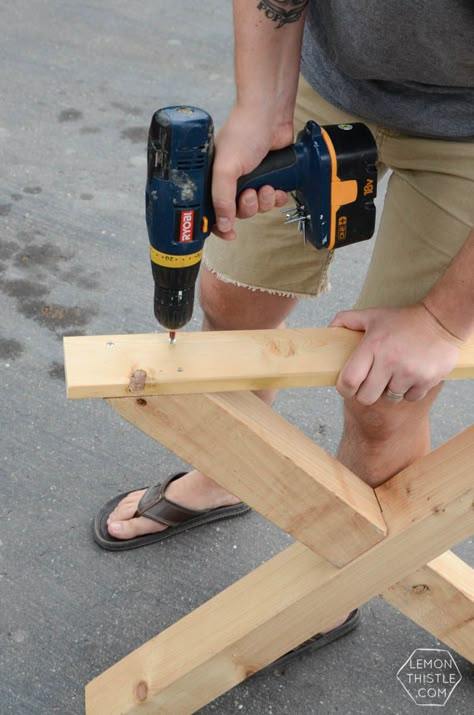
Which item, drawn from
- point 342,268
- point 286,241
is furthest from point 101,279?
point 286,241

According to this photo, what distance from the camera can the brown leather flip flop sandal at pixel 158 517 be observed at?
6.08 feet

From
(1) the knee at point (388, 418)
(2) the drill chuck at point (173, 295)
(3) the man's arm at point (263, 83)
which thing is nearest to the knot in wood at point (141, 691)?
(1) the knee at point (388, 418)

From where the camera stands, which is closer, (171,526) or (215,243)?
(215,243)

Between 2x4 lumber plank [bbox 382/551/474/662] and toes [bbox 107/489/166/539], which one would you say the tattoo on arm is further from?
toes [bbox 107/489/166/539]

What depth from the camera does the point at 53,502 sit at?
194 centimetres

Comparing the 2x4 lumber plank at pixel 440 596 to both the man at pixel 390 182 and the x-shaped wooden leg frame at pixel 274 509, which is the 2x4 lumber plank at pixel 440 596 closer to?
the x-shaped wooden leg frame at pixel 274 509

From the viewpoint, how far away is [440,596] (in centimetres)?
147

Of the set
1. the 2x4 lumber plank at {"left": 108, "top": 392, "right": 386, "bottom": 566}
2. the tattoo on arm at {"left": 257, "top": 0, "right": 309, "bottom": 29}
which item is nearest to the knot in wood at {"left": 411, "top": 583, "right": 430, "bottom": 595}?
the 2x4 lumber plank at {"left": 108, "top": 392, "right": 386, "bottom": 566}

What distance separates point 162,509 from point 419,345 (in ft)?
2.88

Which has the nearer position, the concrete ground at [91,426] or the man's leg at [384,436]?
the man's leg at [384,436]

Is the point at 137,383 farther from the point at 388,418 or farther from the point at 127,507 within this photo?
the point at 127,507

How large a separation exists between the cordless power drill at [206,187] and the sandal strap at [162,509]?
75 cm

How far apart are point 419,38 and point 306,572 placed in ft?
2.57

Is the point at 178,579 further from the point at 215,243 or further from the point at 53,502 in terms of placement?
the point at 215,243
